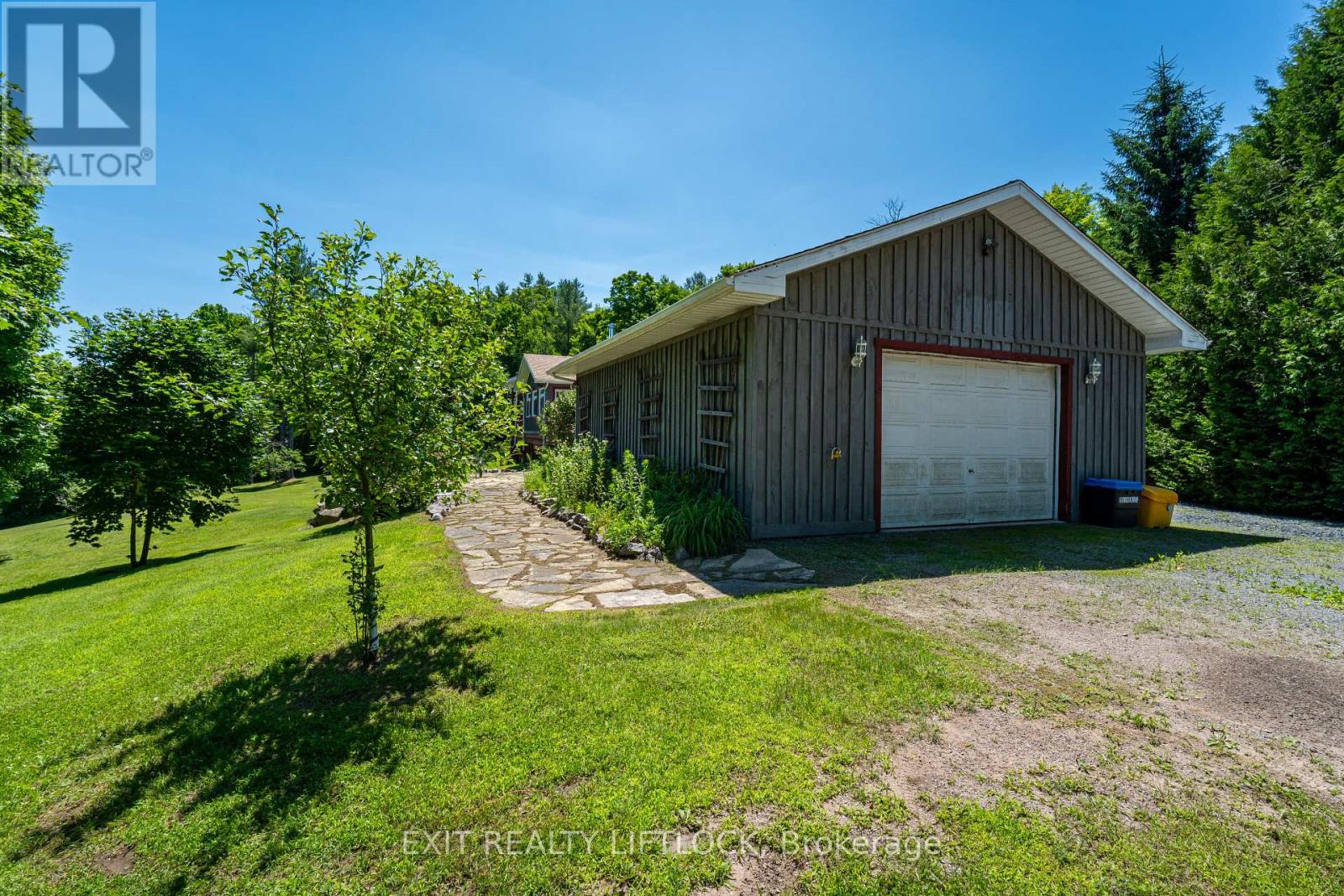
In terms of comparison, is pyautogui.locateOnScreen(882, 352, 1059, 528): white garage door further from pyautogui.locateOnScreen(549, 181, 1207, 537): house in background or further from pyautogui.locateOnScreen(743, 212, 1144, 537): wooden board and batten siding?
pyautogui.locateOnScreen(743, 212, 1144, 537): wooden board and batten siding

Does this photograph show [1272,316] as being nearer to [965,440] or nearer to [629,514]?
[965,440]

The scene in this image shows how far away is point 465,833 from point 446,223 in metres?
11.4

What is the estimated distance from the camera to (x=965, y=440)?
25.6ft

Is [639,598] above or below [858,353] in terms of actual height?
below

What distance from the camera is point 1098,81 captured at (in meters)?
10.6

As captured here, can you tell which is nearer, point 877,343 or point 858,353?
point 858,353

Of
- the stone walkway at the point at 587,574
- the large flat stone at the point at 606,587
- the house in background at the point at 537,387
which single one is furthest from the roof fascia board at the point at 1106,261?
the house in background at the point at 537,387

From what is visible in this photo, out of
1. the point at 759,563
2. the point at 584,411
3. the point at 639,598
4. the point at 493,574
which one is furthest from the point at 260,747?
the point at 584,411

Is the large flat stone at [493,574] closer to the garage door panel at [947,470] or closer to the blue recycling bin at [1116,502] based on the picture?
the garage door panel at [947,470]

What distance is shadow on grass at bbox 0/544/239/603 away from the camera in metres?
6.63

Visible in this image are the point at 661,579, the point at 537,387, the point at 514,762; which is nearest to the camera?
the point at 514,762

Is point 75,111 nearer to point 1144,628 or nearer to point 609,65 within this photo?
point 609,65

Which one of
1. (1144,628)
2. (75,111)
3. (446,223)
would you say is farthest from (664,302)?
(1144,628)

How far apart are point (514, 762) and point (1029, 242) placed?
9.16 meters
